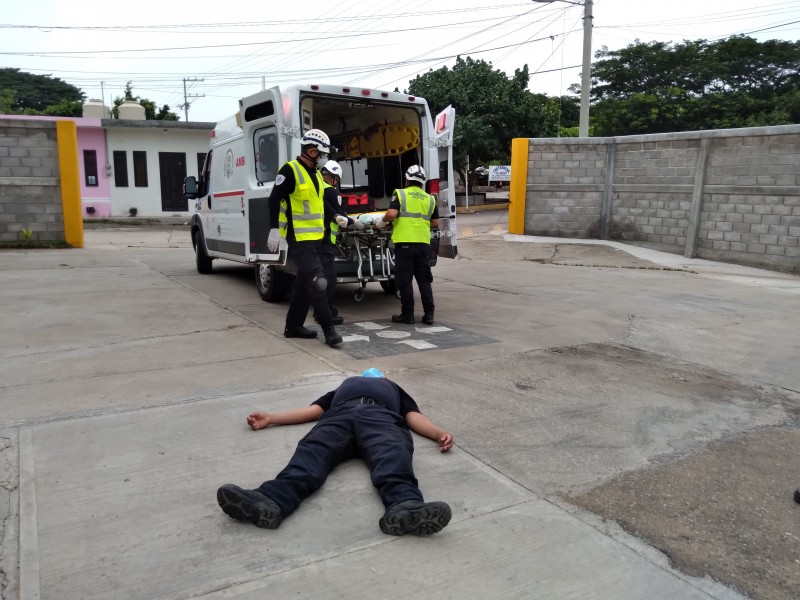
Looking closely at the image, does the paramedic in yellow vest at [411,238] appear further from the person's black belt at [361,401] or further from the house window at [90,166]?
the house window at [90,166]

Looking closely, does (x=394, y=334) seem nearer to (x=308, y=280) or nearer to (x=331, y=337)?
(x=331, y=337)

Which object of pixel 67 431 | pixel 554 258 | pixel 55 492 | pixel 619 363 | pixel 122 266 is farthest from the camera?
pixel 554 258

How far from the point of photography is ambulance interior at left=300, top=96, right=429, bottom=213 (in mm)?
8789

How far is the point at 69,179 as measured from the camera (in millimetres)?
14484

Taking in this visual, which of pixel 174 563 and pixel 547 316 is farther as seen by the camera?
pixel 547 316

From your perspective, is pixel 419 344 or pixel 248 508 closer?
pixel 248 508

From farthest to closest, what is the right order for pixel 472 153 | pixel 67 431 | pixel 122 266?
pixel 472 153, pixel 122 266, pixel 67 431

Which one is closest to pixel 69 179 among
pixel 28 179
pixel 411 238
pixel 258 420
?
pixel 28 179

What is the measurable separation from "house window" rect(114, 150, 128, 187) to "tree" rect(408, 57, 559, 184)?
12150mm

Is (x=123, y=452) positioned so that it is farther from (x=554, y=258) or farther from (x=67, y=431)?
(x=554, y=258)

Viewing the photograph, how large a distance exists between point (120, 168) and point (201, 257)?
1574 cm

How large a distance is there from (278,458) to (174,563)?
3.40 ft

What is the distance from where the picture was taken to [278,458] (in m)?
3.64

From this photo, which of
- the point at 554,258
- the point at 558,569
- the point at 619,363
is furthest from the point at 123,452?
the point at 554,258
